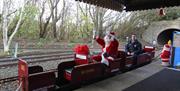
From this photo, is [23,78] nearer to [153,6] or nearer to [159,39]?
[153,6]

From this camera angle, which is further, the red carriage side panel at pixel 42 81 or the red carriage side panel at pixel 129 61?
the red carriage side panel at pixel 129 61

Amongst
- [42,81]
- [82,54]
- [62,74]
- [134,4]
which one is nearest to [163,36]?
[134,4]

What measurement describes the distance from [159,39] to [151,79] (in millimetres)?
21212

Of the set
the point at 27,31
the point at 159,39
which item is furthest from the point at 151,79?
the point at 159,39

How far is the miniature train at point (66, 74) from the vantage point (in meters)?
4.04

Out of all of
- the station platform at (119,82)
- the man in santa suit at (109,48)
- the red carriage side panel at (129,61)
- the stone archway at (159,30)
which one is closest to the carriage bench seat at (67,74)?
the station platform at (119,82)

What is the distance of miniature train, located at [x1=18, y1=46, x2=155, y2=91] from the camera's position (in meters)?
4.04

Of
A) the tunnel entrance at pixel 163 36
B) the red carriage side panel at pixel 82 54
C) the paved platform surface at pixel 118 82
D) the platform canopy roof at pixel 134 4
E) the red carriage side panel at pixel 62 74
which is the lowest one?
the paved platform surface at pixel 118 82

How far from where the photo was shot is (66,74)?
16.3ft

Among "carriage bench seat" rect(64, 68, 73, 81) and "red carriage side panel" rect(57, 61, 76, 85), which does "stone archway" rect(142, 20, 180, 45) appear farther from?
"carriage bench seat" rect(64, 68, 73, 81)

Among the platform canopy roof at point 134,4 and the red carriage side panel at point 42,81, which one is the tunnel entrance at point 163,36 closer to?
the platform canopy roof at point 134,4

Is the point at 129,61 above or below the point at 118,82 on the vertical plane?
above

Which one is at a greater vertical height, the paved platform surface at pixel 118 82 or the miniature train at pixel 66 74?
the miniature train at pixel 66 74

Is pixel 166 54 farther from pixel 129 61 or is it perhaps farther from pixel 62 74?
pixel 62 74
